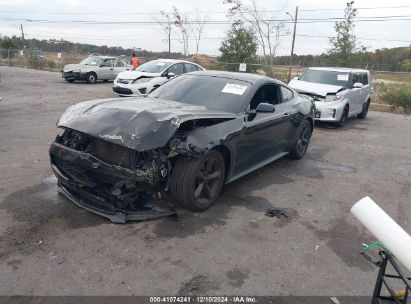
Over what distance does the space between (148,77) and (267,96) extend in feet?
27.9

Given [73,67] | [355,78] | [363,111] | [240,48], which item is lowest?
[363,111]

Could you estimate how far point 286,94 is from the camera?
20.6 feet

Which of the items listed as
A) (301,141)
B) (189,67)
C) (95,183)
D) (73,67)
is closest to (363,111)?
(189,67)

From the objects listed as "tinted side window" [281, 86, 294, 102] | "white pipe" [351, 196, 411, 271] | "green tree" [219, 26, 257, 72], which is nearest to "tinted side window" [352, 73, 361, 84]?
"tinted side window" [281, 86, 294, 102]

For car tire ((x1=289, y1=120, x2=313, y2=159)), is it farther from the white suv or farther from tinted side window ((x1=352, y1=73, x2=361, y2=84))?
tinted side window ((x1=352, y1=73, x2=361, y2=84))

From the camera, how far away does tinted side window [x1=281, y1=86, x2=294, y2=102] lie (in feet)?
20.2

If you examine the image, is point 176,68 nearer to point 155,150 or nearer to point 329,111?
point 329,111

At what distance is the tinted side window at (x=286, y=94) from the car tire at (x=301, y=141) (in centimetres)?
62

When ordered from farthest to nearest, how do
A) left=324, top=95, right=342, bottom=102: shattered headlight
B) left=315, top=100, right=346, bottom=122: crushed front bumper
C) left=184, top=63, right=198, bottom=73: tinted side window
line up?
left=184, top=63, right=198, bottom=73: tinted side window < left=324, top=95, right=342, bottom=102: shattered headlight < left=315, top=100, right=346, bottom=122: crushed front bumper

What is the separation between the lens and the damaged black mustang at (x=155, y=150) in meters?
3.76

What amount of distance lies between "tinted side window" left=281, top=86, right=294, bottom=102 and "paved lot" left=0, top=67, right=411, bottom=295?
1.26 m

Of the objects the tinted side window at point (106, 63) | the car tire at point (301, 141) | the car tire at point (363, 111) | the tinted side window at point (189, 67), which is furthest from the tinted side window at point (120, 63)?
the car tire at point (301, 141)

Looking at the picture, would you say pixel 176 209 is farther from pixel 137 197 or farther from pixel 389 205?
pixel 389 205

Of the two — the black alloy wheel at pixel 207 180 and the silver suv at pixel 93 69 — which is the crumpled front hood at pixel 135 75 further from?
the black alloy wheel at pixel 207 180
